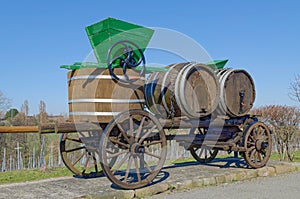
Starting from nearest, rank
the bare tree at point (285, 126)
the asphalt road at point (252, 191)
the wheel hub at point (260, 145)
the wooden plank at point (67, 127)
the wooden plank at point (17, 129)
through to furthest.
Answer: the wooden plank at point (17, 129) < the wooden plank at point (67, 127) < the asphalt road at point (252, 191) < the wheel hub at point (260, 145) < the bare tree at point (285, 126)

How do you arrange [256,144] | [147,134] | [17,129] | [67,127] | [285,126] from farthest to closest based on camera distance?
[285,126] → [256,144] → [147,134] → [67,127] → [17,129]

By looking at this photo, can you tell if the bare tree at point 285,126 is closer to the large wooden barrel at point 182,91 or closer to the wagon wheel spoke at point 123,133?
the large wooden barrel at point 182,91

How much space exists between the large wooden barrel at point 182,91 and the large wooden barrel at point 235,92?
290 mm

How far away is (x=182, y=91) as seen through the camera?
18.4 ft

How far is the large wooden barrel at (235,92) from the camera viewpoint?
20.9 feet

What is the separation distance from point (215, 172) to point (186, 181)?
112cm

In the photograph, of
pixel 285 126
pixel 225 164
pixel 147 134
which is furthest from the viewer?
pixel 285 126

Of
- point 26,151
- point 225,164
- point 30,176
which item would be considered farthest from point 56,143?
point 225,164

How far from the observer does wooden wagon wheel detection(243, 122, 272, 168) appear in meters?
6.39

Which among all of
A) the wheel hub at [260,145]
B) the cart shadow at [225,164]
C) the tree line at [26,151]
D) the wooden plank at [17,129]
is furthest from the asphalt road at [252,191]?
the tree line at [26,151]

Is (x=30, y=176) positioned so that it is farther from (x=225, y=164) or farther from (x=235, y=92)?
(x=235, y=92)

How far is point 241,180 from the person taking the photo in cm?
613

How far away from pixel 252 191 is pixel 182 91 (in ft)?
6.32

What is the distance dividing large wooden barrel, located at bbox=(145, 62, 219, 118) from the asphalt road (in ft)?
4.35
